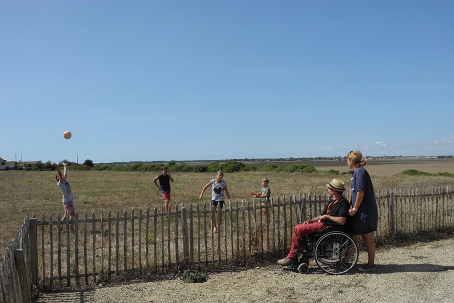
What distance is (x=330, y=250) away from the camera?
20.2 feet

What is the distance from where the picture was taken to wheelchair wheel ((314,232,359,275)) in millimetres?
6137

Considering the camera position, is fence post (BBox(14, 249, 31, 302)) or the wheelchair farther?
the wheelchair

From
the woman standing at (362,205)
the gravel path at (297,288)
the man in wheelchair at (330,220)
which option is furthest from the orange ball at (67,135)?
the woman standing at (362,205)

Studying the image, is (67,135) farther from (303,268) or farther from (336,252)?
(336,252)

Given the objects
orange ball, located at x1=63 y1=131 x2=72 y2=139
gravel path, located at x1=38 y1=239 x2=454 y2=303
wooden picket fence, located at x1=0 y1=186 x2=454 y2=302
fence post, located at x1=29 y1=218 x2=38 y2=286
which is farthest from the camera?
orange ball, located at x1=63 y1=131 x2=72 y2=139

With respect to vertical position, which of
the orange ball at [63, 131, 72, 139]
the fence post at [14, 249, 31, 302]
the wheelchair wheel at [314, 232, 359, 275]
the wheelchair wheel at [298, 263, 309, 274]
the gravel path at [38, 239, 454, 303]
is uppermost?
the orange ball at [63, 131, 72, 139]

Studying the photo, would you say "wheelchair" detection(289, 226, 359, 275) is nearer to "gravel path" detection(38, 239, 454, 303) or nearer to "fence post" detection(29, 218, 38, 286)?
"gravel path" detection(38, 239, 454, 303)

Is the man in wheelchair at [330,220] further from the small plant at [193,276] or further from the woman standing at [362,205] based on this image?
the small plant at [193,276]

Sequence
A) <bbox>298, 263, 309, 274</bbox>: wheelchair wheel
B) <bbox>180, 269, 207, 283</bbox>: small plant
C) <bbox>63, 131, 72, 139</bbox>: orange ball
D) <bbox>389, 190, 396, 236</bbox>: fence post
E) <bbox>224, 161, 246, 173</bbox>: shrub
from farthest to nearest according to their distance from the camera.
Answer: <bbox>224, 161, 246, 173</bbox>: shrub → <bbox>63, 131, 72, 139</bbox>: orange ball → <bbox>389, 190, 396, 236</bbox>: fence post → <bbox>298, 263, 309, 274</bbox>: wheelchair wheel → <bbox>180, 269, 207, 283</bbox>: small plant

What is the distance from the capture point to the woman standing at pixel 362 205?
6098 mm

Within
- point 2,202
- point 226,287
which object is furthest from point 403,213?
point 2,202

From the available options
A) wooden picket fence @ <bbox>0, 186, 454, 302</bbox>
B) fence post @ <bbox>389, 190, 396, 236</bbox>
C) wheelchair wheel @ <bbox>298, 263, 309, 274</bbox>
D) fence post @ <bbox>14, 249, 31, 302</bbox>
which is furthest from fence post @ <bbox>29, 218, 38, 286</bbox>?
fence post @ <bbox>389, 190, 396, 236</bbox>

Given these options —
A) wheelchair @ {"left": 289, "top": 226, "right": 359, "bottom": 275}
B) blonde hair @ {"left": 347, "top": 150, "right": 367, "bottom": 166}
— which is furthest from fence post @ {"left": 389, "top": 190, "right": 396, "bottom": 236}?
blonde hair @ {"left": 347, "top": 150, "right": 367, "bottom": 166}

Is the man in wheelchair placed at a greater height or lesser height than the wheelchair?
greater
